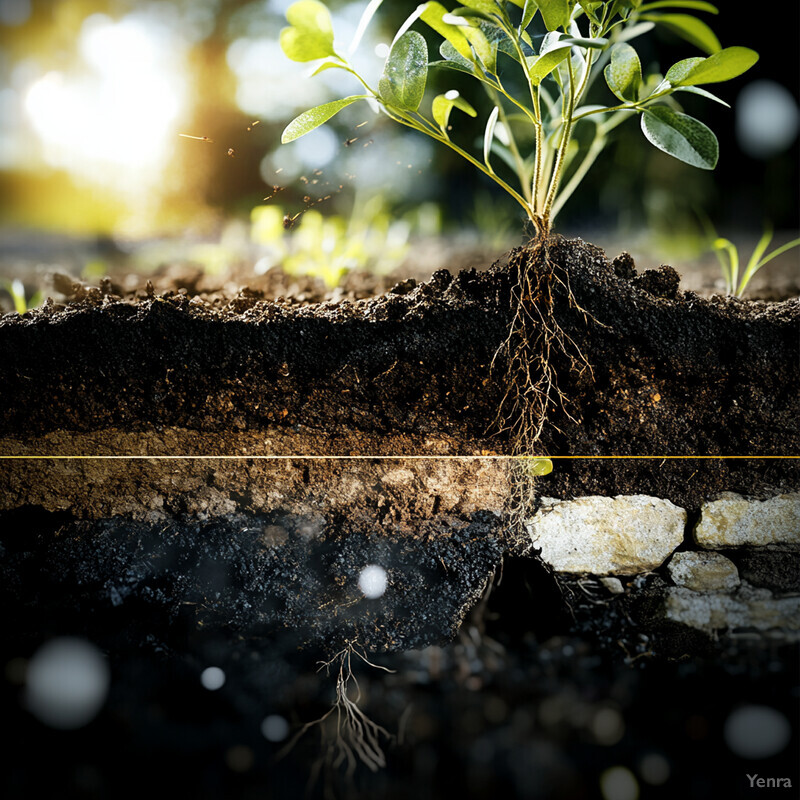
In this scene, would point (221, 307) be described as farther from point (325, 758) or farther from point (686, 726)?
point (686, 726)

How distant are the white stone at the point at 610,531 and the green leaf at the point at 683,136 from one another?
477 millimetres

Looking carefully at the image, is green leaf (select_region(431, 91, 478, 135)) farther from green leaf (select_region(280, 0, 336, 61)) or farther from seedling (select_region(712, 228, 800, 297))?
seedling (select_region(712, 228, 800, 297))

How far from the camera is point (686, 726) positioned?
0.71 metres

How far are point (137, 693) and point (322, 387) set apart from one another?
51cm

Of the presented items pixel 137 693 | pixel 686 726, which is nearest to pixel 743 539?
pixel 686 726

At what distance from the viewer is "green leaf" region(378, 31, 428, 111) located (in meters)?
0.66

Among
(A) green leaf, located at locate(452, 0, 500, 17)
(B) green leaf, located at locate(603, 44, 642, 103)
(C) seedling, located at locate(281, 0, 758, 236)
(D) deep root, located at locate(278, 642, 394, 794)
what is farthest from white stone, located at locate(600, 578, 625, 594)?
(A) green leaf, located at locate(452, 0, 500, 17)

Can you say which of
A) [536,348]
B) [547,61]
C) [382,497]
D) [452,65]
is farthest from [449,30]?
[382,497]

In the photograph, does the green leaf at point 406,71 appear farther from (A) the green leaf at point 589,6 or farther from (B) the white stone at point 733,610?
(B) the white stone at point 733,610

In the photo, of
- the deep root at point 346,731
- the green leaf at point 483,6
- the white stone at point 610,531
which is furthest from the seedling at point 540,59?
the deep root at point 346,731

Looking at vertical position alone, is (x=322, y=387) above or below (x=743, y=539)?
above

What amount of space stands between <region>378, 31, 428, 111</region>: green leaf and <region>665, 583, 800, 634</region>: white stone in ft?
2.66

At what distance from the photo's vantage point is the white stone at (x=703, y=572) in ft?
2.57

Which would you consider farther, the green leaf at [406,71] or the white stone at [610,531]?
the white stone at [610,531]
